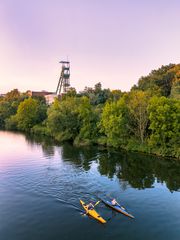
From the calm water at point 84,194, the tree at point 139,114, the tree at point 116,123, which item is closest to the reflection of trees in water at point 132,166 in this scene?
the calm water at point 84,194

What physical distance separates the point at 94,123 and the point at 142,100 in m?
14.3

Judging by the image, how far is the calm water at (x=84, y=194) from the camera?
19.9m

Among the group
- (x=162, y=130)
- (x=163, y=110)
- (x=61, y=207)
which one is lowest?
(x=61, y=207)

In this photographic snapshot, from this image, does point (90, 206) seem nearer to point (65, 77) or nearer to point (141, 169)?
point (141, 169)

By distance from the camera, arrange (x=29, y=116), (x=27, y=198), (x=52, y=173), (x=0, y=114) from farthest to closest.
→ (x=0, y=114), (x=29, y=116), (x=52, y=173), (x=27, y=198)

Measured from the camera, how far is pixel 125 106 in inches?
2061

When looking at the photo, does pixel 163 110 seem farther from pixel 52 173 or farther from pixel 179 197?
pixel 52 173

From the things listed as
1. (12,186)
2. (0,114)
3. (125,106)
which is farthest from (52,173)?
(0,114)

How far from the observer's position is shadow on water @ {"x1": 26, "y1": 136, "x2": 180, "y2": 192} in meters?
32.3

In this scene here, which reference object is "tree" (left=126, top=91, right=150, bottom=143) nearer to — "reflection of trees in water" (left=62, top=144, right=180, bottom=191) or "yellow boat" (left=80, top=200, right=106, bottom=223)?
"reflection of trees in water" (left=62, top=144, right=180, bottom=191)

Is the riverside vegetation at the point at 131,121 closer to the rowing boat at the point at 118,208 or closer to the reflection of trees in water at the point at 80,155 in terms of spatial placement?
the reflection of trees in water at the point at 80,155

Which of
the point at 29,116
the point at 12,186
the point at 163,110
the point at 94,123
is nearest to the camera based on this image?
the point at 12,186

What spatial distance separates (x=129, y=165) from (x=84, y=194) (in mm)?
14640

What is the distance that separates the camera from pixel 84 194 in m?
26.9
